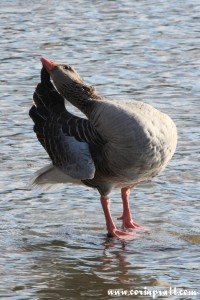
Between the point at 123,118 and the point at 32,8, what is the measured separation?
1053 cm

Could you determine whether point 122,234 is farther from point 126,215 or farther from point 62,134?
point 62,134

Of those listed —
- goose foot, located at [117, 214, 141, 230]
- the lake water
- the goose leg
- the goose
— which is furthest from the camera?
goose foot, located at [117, 214, 141, 230]

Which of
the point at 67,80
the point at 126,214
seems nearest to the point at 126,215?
the point at 126,214

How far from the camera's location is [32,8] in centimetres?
1842

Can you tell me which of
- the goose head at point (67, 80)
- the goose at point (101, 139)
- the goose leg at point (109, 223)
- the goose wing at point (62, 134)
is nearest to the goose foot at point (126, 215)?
the goose at point (101, 139)

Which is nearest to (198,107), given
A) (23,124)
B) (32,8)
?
(23,124)

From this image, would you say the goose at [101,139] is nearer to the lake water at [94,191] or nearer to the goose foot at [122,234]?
the goose foot at [122,234]

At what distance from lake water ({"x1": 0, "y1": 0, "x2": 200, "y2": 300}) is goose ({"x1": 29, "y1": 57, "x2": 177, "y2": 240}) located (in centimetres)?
36

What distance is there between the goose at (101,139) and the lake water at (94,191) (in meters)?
0.36

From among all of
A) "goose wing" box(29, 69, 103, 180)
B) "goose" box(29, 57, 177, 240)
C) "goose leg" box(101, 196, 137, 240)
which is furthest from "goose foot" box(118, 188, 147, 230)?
"goose wing" box(29, 69, 103, 180)

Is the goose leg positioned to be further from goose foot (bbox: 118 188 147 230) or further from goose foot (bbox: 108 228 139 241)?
goose foot (bbox: 118 188 147 230)

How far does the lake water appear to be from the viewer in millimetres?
7621

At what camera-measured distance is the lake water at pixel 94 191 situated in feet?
25.0

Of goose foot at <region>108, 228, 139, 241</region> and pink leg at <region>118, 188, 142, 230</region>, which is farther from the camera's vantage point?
pink leg at <region>118, 188, 142, 230</region>
